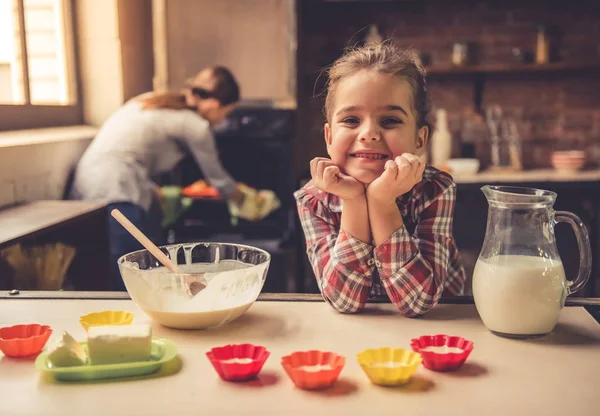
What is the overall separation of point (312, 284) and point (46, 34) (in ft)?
6.34

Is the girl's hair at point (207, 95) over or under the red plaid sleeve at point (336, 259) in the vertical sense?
over

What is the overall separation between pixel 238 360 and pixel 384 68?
70cm

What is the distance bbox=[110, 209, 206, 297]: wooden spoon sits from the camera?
990 mm

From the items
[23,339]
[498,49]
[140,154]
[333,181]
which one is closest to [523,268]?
[333,181]

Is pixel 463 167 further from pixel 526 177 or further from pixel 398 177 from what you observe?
pixel 398 177

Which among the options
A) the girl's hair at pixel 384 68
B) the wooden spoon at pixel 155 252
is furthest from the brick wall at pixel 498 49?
the wooden spoon at pixel 155 252

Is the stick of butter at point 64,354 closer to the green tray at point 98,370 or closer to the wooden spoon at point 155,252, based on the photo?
the green tray at point 98,370

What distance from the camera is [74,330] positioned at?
101 cm

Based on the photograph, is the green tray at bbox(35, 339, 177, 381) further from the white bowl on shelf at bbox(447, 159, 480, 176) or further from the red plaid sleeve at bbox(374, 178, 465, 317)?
the white bowl on shelf at bbox(447, 159, 480, 176)

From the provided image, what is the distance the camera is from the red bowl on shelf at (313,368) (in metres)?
0.78

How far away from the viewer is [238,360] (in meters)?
0.85

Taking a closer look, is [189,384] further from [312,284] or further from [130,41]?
[130,41]

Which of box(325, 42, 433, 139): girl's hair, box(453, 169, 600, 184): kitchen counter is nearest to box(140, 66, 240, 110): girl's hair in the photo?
box(453, 169, 600, 184): kitchen counter

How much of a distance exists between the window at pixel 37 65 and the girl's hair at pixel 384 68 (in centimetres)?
207
